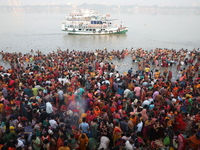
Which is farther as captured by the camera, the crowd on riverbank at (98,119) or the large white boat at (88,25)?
the large white boat at (88,25)

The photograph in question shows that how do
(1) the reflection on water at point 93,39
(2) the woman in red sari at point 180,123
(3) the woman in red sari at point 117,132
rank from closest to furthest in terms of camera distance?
(3) the woman in red sari at point 117,132 → (2) the woman in red sari at point 180,123 → (1) the reflection on water at point 93,39

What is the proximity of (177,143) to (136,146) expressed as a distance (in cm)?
127

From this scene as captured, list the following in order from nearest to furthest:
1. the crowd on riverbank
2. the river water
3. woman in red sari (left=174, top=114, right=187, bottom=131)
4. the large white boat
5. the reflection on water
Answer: the crowd on riverbank
woman in red sari (left=174, top=114, right=187, bottom=131)
the river water
the reflection on water
the large white boat

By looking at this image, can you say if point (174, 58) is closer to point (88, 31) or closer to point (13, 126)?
point (13, 126)

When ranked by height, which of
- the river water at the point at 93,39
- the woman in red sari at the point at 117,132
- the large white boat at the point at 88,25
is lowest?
the woman in red sari at the point at 117,132

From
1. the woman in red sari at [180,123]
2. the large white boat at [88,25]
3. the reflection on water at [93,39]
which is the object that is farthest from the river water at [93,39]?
the woman in red sari at [180,123]

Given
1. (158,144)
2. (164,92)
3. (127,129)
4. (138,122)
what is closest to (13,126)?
(127,129)

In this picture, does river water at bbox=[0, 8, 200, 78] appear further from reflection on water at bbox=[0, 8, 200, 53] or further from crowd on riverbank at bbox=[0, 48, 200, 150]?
crowd on riverbank at bbox=[0, 48, 200, 150]

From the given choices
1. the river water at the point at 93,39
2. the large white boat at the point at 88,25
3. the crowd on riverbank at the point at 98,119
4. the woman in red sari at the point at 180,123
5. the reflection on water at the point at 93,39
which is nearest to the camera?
the crowd on riverbank at the point at 98,119

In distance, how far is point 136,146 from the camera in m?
5.06

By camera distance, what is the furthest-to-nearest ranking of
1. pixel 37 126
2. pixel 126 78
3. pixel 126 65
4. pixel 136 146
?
pixel 126 65, pixel 126 78, pixel 37 126, pixel 136 146

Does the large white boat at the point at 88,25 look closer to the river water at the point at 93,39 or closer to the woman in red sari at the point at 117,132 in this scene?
the river water at the point at 93,39

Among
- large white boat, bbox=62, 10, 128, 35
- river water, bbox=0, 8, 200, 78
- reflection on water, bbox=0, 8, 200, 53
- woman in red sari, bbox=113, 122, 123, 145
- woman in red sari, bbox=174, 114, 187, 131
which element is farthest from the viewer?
large white boat, bbox=62, 10, 128, 35

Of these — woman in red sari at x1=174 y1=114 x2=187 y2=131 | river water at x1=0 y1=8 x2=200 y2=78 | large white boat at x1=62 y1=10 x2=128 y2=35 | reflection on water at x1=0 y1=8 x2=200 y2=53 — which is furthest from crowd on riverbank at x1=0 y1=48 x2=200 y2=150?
large white boat at x1=62 y1=10 x2=128 y2=35
